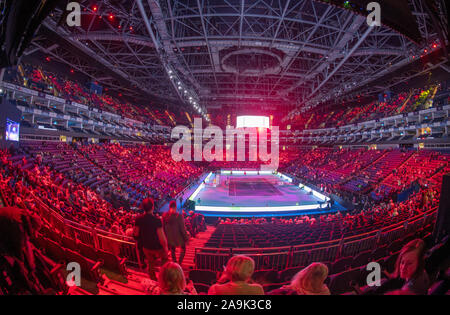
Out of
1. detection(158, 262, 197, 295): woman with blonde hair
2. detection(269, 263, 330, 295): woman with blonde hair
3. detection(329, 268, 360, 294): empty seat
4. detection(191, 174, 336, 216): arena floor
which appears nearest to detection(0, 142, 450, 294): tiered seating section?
detection(329, 268, 360, 294): empty seat

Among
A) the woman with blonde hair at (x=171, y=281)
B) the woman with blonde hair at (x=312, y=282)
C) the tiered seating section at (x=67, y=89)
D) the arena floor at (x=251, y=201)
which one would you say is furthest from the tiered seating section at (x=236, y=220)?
the tiered seating section at (x=67, y=89)

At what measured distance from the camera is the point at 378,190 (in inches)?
776

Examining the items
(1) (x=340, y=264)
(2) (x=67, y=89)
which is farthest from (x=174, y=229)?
(2) (x=67, y=89)

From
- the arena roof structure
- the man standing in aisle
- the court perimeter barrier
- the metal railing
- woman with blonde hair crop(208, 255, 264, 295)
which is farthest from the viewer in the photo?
the arena roof structure

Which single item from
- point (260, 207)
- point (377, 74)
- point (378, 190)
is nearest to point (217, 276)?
point (260, 207)

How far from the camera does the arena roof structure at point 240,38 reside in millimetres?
14828

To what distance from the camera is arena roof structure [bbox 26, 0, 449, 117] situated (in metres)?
14.8

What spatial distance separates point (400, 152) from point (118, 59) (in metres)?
40.6

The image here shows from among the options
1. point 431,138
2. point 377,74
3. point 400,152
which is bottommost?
point 400,152

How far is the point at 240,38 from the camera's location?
57.0 feet

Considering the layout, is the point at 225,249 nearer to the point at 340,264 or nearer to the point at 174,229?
the point at 174,229

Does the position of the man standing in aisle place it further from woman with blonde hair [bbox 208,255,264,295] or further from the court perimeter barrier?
woman with blonde hair [bbox 208,255,264,295]

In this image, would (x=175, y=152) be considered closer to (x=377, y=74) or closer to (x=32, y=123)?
(x=32, y=123)

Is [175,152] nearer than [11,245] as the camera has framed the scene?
No
